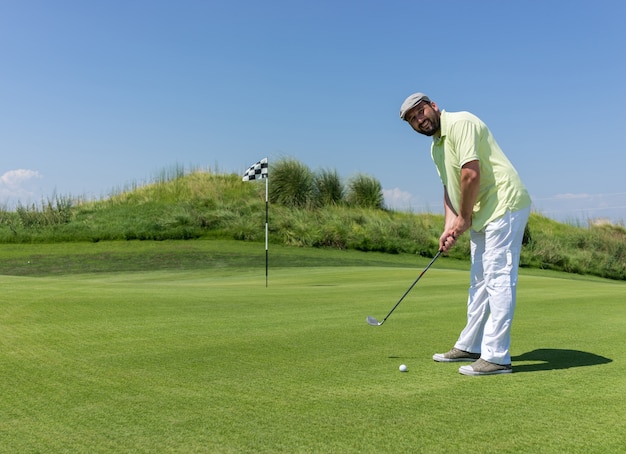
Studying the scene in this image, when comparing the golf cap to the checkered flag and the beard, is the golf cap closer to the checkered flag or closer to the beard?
the beard

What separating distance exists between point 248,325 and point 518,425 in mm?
3477


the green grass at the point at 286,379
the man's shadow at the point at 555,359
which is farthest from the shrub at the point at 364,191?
the man's shadow at the point at 555,359

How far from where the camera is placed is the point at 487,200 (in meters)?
4.29

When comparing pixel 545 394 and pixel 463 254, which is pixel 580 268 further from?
pixel 545 394

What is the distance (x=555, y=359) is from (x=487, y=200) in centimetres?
134

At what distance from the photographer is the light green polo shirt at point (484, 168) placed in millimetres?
4160

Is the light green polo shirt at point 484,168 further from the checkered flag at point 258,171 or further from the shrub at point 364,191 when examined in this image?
the shrub at point 364,191

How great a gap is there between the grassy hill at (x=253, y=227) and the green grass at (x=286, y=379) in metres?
17.9

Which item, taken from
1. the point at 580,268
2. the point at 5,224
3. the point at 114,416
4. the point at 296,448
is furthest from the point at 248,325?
the point at 5,224

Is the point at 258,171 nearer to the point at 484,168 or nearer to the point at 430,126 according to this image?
the point at 430,126

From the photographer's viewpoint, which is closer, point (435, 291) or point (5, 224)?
point (435, 291)

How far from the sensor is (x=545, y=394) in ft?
11.5

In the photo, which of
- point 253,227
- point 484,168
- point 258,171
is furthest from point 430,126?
→ point 253,227

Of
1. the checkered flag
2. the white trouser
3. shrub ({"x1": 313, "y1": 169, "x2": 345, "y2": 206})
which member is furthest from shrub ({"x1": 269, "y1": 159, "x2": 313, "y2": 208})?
the white trouser
